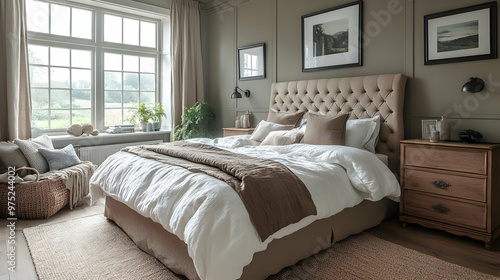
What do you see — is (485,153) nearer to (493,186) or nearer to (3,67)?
(493,186)

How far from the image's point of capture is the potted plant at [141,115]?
5.16 meters

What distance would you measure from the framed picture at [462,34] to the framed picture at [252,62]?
2180mm

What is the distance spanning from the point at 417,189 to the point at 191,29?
410 cm

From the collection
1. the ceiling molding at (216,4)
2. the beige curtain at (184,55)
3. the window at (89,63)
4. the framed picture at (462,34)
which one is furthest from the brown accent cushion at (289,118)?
the window at (89,63)

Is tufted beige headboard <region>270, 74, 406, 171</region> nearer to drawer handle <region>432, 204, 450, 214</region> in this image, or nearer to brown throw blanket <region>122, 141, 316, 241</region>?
drawer handle <region>432, 204, 450, 214</region>

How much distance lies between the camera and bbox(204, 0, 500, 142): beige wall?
2914 millimetres

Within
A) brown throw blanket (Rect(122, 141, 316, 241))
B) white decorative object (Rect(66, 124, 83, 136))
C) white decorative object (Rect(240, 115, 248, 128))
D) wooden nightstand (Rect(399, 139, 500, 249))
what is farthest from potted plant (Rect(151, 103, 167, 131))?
wooden nightstand (Rect(399, 139, 500, 249))

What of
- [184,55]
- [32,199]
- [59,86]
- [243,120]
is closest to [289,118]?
[243,120]

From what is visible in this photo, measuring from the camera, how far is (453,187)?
2.65 meters

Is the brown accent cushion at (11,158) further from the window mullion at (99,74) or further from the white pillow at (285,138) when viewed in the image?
the white pillow at (285,138)

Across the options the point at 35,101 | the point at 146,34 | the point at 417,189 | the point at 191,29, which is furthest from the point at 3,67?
the point at 417,189

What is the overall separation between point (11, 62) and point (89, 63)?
116 cm

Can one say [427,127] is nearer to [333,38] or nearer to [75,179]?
[333,38]

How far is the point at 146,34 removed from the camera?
17.7 ft
